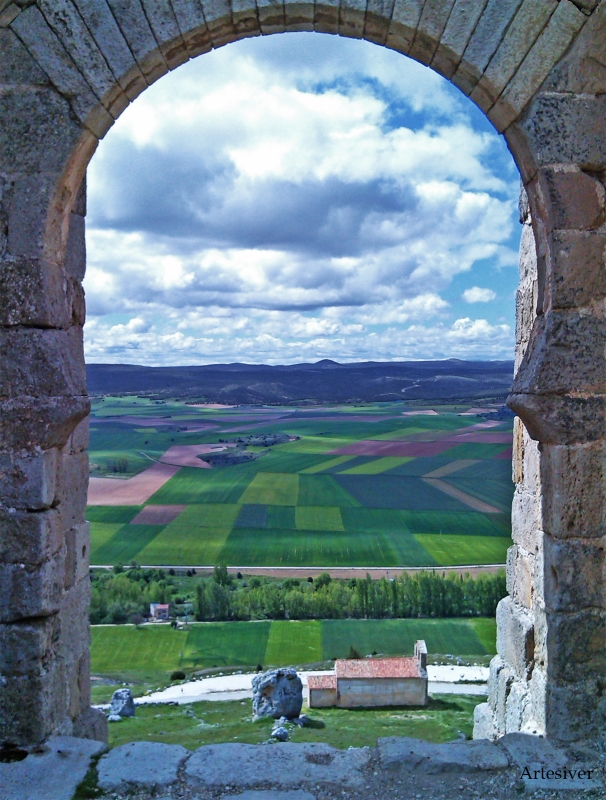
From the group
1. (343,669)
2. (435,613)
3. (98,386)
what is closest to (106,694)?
(343,669)

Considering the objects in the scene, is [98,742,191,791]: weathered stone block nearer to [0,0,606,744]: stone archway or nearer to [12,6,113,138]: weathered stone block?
[0,0,606,744]: stone archway

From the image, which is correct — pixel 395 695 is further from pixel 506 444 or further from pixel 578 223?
pixel 506 444

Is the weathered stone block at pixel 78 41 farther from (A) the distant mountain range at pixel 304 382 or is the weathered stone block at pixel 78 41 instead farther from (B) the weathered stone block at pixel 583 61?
(A) the distant mountain range at pixel 304 382

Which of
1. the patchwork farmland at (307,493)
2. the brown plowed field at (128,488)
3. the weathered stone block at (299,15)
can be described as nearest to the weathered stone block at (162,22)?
the weathered stone block at (299,15)

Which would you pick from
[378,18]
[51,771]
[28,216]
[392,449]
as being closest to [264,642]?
[51,771]

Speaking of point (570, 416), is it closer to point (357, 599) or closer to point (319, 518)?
point (357, 599)

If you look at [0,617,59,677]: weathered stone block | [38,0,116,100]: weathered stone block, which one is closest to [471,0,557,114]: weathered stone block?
[38,0,116,100]: weathered stone block
